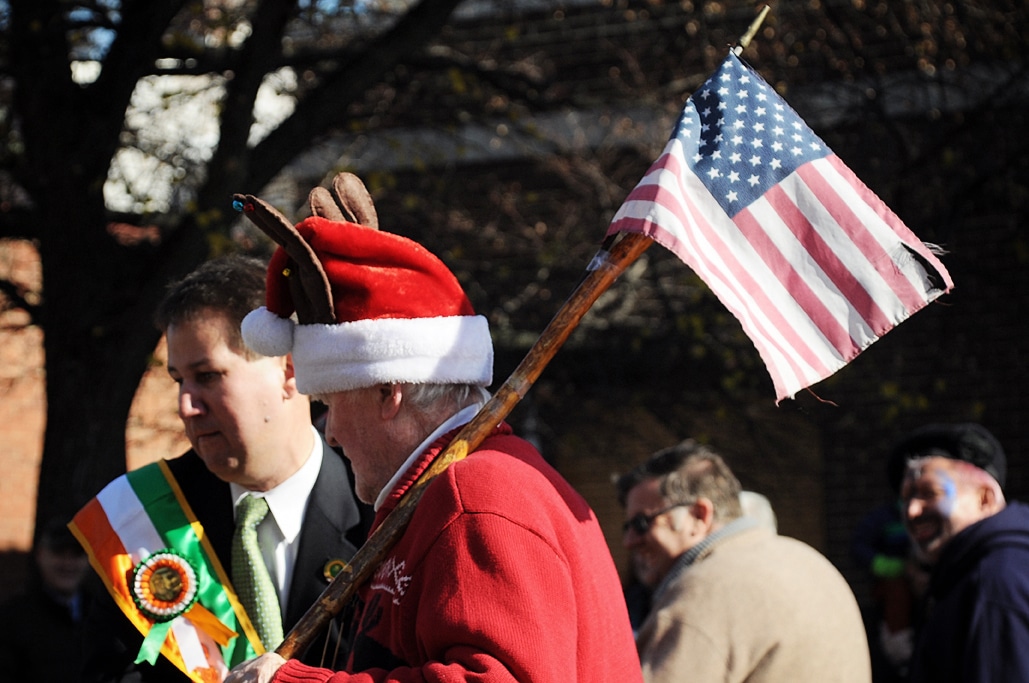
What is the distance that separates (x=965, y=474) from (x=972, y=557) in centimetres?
48

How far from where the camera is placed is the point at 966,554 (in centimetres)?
418

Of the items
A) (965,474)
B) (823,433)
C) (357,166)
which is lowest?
(823,433)

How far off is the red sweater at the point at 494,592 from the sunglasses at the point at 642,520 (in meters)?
1.80

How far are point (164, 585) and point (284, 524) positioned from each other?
34 cm

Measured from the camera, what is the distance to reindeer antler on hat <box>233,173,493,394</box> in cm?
248

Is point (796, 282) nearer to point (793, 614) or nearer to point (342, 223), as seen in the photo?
point (342, 223)

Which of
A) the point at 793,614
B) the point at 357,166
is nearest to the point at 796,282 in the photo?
the point at 793,614

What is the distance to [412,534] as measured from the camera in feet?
7.36

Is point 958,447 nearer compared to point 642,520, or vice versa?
point 642,520

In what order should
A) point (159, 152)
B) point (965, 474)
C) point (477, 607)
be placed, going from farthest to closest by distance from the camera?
1. point (159, 152)
2. point (965, 474)
3. point (477, 607)

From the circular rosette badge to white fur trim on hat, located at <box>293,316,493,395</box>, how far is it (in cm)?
85

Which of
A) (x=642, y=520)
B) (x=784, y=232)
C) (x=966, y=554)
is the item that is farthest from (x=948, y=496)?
(x=784, y=232)

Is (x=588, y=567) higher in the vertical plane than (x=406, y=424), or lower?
lower

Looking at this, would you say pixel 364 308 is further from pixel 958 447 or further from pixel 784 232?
pixel 958 447
